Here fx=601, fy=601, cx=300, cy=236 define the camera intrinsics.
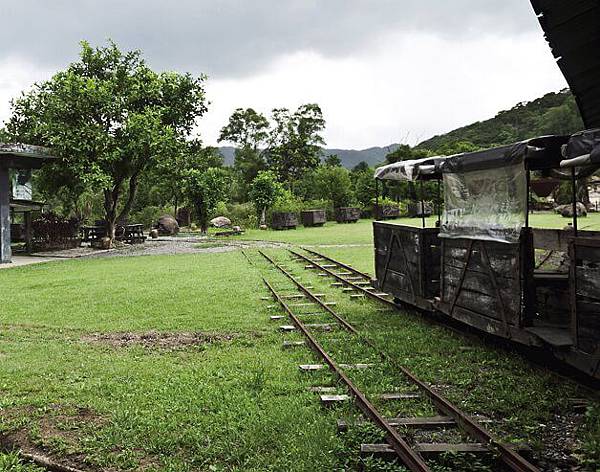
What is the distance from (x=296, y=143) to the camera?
59.7m

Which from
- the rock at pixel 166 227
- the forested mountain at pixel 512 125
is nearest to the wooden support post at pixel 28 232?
the rock at pixel 166 227

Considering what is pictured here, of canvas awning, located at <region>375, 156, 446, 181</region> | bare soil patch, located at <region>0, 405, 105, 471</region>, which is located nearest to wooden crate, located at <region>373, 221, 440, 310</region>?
canvas awning, located at <region>375, 156, 446, 181</region>

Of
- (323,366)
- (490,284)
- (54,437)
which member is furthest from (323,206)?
(54,437)

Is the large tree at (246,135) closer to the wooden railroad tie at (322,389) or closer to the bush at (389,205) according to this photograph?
the bush at (389,205)

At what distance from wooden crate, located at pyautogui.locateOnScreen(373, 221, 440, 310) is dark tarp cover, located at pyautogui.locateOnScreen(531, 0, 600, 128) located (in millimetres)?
2973

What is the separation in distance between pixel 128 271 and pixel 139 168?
10.4 metres

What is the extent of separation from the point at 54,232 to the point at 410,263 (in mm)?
22832

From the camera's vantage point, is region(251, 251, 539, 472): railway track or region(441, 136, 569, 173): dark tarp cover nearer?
region(251, 251, 539, 472): railway track

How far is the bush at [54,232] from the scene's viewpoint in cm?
2769

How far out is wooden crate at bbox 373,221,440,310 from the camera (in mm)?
8922

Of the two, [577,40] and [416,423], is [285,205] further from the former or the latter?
[416,423]

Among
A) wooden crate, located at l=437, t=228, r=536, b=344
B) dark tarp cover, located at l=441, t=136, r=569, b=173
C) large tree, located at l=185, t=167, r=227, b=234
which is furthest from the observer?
large tree, located at l=185, t=167, r=227, b=234

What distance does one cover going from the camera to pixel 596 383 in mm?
5781

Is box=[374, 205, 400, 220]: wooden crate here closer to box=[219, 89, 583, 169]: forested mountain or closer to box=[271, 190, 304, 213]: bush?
box=[271, 190, 304, 213]: bush
